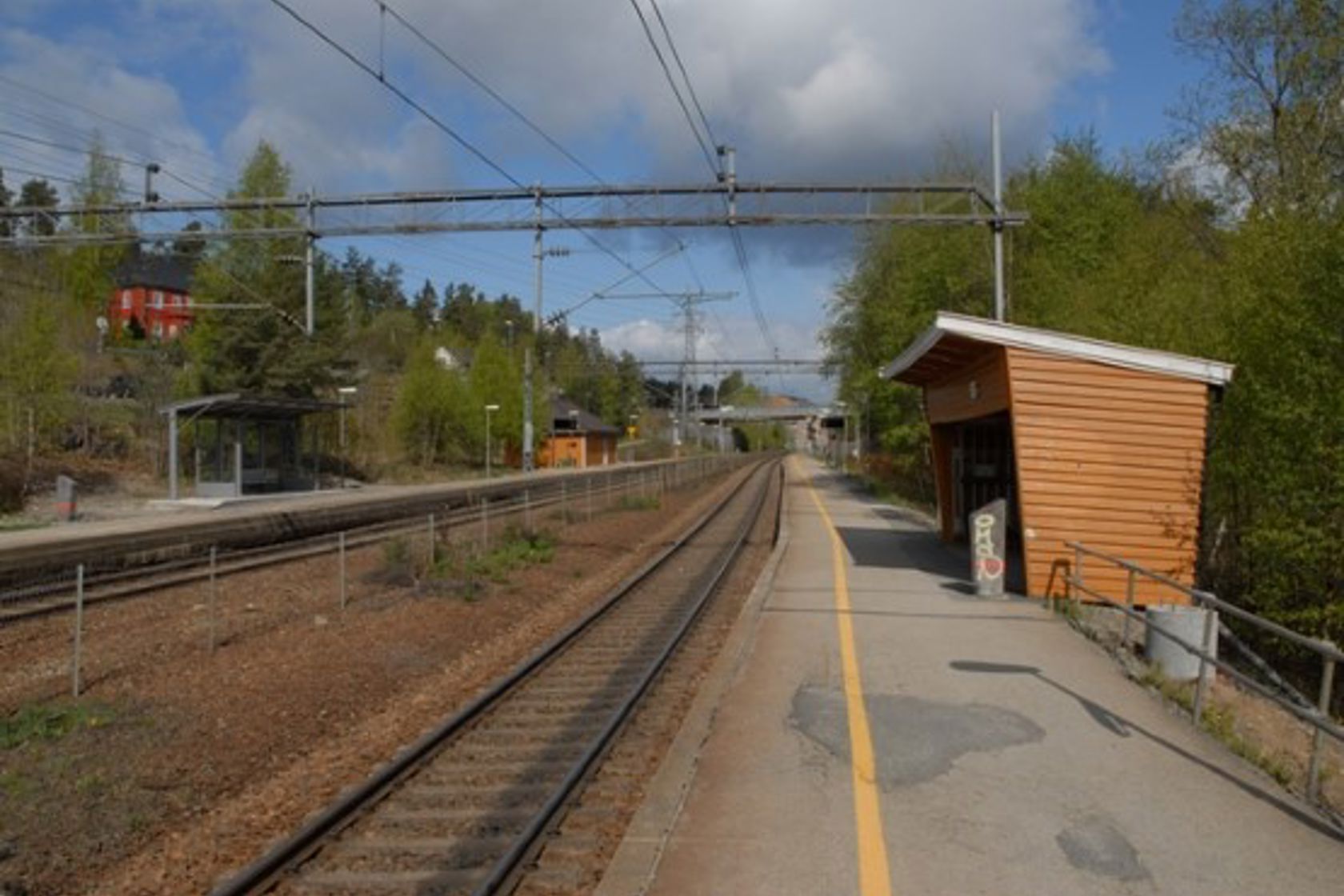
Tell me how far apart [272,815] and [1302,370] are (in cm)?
1242

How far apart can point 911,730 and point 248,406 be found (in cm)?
2839

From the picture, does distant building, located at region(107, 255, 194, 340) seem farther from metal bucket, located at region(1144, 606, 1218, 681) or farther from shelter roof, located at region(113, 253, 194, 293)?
metal bucket, located at region(1144, 606, 1218, 681)

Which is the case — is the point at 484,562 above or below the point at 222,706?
→ above

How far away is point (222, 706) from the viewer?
31.3 feet

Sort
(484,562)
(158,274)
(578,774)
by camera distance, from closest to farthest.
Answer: (578,774) < (484,562) < (158,274)

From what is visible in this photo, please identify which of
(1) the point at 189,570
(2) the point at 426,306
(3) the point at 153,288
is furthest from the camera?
(2) the point at 426,306

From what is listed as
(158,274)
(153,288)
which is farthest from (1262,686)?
(158,274)

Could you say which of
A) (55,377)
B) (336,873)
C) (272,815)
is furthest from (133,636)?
(55,377)

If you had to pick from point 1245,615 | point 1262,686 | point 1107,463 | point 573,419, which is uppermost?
point 573,419

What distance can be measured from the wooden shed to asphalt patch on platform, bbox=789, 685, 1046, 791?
20.0ft

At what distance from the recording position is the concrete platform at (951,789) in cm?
545

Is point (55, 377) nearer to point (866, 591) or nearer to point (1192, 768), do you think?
point (866, 591)

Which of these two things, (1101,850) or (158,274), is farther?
(158,274)

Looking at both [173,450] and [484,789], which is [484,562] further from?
[173,450]
